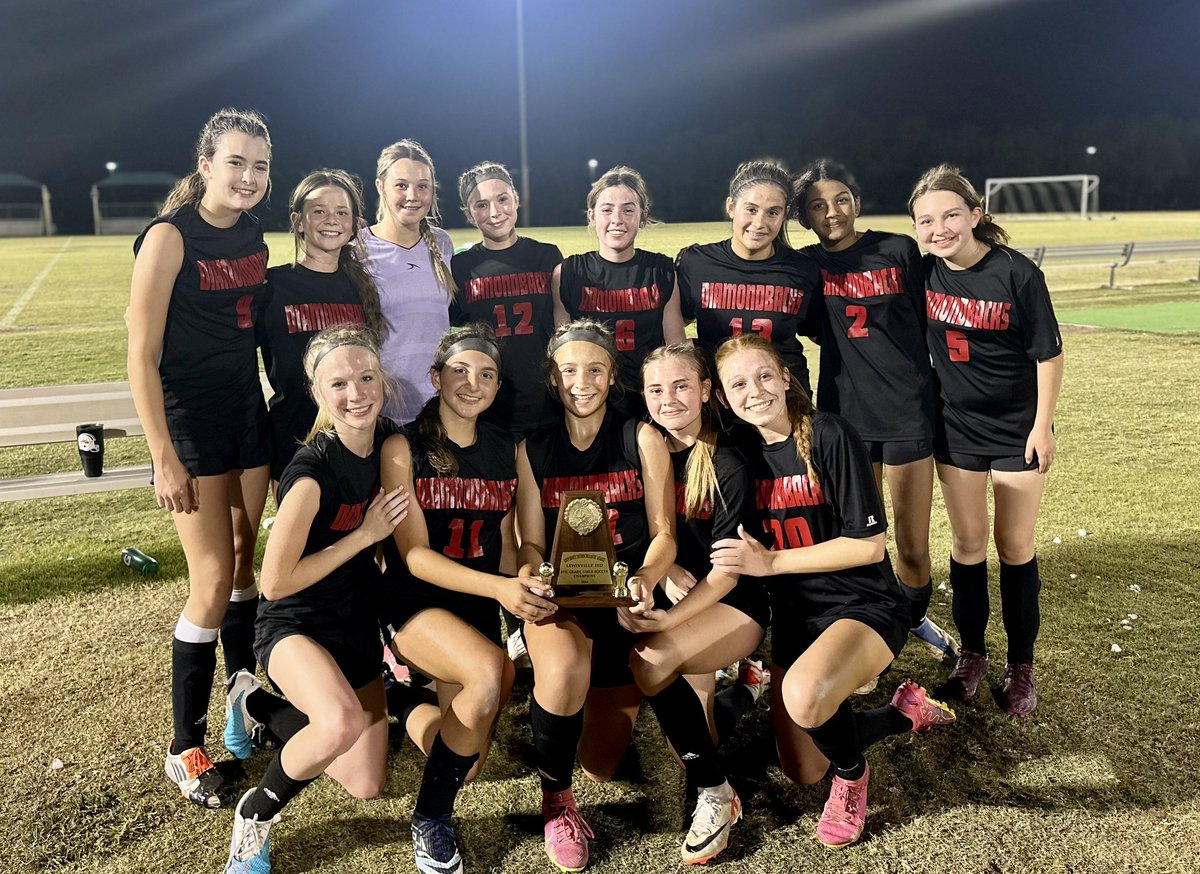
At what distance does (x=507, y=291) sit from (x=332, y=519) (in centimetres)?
117

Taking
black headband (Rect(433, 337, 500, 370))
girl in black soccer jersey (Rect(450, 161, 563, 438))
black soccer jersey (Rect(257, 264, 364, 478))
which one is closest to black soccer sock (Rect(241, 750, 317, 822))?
black soccer jersey (Rect(257, 264, 364, 478))

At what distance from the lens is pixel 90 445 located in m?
4.41

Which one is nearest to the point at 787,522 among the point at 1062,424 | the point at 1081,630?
the point at 1081,630

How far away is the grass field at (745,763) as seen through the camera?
2203 millimetres

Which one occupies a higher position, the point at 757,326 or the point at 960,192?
the point at 960,192

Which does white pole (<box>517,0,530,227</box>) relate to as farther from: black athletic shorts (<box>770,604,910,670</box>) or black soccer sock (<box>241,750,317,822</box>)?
black soccer sock (<box>241,750,317,822</box>)

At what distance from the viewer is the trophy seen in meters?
2.26

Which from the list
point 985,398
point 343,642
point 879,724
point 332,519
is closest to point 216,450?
point 332,519

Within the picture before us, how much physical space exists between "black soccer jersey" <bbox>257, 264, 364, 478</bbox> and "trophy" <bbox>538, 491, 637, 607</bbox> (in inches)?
38.9

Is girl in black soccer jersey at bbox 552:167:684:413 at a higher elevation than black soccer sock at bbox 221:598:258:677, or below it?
higher

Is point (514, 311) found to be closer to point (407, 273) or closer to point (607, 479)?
point (407, 273)

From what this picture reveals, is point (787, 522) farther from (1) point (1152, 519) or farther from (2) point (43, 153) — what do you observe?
(2) point (43, 153)

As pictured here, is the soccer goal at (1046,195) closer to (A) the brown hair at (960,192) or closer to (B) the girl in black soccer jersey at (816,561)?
(A) the brown hair at (960,192)

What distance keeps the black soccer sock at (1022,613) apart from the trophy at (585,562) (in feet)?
4.87
